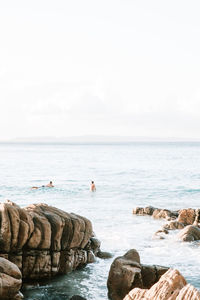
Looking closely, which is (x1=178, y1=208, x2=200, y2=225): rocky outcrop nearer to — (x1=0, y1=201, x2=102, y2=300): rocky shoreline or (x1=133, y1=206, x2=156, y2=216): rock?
(x1=133, y1=206, x2=156, y2=216): rock

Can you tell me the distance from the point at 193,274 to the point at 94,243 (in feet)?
19.6

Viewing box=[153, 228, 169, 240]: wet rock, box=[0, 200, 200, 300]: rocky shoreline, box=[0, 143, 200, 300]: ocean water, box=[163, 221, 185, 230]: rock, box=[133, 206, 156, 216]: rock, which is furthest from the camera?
box=[133, 206, 156, 216]: rock

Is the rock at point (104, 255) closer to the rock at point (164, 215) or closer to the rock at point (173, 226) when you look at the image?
the rock at point (173, 226)

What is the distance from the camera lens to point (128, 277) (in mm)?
18953

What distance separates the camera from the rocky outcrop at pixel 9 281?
15766 millimetres

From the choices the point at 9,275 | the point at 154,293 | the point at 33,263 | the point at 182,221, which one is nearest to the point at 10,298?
the point at 9,275

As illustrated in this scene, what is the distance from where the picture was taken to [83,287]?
20469 millimetres

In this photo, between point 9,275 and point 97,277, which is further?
point 97,277

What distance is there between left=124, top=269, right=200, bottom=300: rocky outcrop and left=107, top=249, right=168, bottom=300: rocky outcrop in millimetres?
8920

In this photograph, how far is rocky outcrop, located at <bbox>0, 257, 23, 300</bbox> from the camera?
1577 centimetres

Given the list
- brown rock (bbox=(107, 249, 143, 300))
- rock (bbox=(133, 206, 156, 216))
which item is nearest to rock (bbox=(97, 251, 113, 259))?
brown rock (bbox=(107, 249, 143, 300))

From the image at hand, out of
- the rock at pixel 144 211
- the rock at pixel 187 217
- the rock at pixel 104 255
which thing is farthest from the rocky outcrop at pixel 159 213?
the rock at pixel 104 255

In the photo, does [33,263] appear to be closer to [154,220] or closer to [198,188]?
[154,220]

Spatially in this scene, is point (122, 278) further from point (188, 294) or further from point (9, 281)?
point (188, 294)
